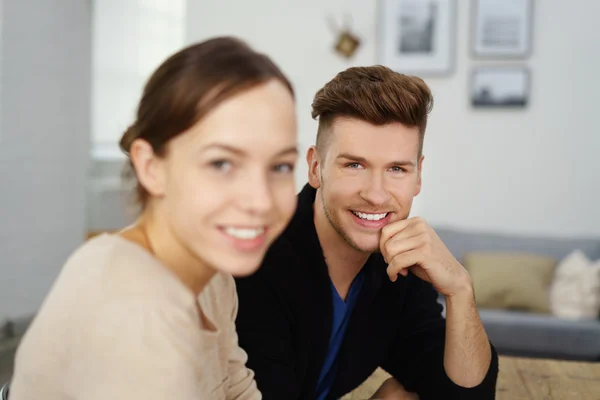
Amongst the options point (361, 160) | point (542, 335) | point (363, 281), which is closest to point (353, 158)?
point (361, 160)

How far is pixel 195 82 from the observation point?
0.51 m

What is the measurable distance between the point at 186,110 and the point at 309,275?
67 centimetres

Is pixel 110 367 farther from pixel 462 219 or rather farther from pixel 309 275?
pixel 462 219

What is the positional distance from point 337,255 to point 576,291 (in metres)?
2.19

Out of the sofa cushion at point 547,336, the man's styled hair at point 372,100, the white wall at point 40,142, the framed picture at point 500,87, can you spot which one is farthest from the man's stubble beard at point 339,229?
the framed picture at point 500,87

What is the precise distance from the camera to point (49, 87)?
349 cm

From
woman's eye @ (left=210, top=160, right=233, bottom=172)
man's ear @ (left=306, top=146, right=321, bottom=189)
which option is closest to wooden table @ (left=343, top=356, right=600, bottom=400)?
man's ear @ (left=306, top=146, right=321, bottom=189)

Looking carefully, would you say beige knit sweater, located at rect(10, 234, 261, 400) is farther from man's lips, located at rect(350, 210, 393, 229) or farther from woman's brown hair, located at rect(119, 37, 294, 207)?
man's lips, located at rect(350, 210, 393, 229)

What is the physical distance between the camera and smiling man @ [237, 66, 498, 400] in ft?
3.34

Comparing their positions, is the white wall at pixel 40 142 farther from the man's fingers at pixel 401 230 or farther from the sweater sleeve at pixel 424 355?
the man's fingers at pixel 401 230

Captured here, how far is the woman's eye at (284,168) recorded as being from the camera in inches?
21.0

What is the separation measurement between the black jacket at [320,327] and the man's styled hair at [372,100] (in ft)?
0.69

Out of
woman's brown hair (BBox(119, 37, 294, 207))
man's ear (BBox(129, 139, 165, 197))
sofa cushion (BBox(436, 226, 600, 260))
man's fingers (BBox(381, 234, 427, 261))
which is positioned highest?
woman's brown hair (BBox(119, 37, 294, 207))

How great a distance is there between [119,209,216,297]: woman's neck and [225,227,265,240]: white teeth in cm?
7
